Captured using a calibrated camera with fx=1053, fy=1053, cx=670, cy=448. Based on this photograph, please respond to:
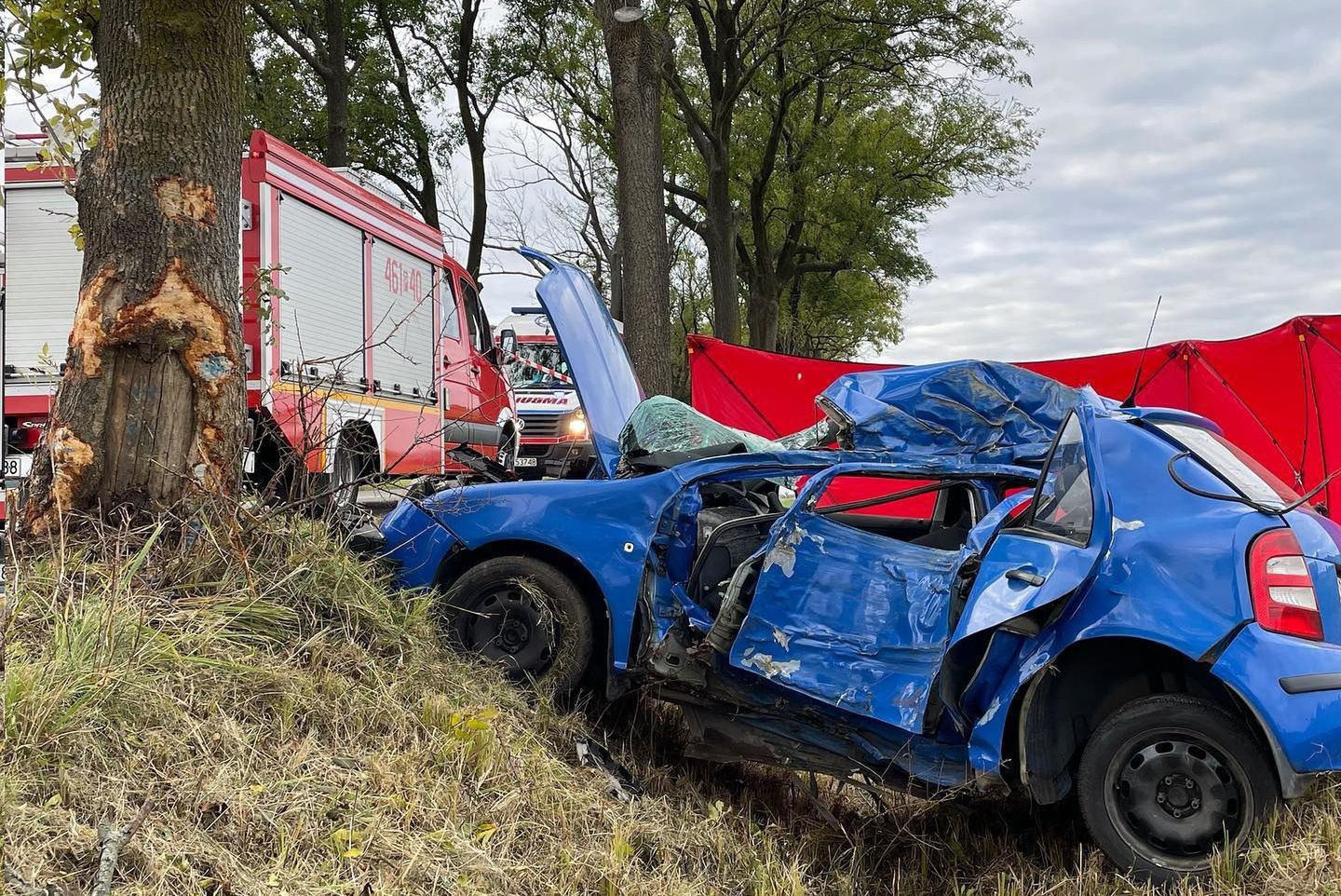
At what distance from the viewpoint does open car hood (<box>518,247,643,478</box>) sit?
5570 millimetres

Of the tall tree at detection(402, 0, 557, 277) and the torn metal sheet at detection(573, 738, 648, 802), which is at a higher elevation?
the tall tree at detection(402, 0, 557, 277)

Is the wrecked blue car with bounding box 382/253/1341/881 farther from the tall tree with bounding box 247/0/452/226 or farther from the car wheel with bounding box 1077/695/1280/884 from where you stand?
the tall tree with bounding box 247/0/452/226

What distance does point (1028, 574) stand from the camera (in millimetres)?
3553

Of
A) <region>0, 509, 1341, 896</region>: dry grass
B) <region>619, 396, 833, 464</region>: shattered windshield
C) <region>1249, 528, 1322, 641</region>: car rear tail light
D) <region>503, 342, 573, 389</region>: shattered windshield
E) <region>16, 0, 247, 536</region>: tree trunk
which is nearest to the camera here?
<region>0, 509, 1341, 896</region>: dry grass

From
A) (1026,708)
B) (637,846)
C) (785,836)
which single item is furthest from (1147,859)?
(637,846)

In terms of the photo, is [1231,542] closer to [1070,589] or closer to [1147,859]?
[1070,589]

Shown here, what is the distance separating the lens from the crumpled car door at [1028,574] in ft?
11.4

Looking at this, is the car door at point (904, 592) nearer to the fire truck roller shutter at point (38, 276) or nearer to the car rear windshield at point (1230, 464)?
the car rear windshield at point (1230, 464)

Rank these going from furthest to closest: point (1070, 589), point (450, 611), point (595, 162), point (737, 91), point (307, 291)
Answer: point (595, 162) < point (737, 91) < point (307, 291) < point (450, 611) < point (1070, 589)

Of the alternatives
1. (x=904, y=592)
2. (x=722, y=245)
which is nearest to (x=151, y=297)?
(x=904, y=592)

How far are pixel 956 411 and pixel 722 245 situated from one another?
14.5 metres

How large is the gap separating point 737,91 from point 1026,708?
1624 centimetres

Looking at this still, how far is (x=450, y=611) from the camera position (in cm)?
495

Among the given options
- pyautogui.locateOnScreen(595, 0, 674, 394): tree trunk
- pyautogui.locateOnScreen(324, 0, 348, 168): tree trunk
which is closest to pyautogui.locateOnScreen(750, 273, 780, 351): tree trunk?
pyautogui.locateOnScreen(324, 0, 348, 168): tree trunk
